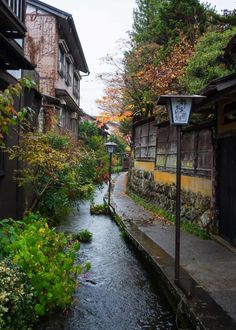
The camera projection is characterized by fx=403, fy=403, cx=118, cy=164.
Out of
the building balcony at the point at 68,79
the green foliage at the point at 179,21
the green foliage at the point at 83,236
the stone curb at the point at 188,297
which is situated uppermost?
the green foliage at the point at 179,21

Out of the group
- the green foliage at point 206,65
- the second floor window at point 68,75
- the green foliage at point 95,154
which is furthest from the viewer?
the second floor window at point 68,75

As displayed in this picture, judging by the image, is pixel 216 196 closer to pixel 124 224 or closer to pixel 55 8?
pixel 124 224

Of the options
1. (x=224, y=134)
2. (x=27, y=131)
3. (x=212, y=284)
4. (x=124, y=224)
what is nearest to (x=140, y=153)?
(x=124, y=224)

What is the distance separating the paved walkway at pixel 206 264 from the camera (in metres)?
5.43

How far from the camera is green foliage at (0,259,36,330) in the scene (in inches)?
182

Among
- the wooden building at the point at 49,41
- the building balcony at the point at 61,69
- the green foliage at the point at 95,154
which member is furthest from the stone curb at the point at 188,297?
the building balcony at the point at 61,69

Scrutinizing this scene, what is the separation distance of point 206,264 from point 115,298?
6.46ft


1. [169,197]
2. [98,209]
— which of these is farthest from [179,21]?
[98,209]

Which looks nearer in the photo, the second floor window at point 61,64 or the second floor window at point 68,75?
the second floor window at point 61,64

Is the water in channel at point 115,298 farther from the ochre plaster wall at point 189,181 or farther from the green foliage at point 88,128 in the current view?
the green foliage at point 88,128

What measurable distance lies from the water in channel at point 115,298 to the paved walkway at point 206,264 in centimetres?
51

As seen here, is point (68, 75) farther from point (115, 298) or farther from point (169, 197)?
point (115, 298)

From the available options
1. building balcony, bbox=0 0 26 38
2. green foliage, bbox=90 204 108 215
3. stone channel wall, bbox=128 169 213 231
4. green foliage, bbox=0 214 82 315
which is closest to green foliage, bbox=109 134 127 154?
stone channel wall, bbox=128 169 213 231

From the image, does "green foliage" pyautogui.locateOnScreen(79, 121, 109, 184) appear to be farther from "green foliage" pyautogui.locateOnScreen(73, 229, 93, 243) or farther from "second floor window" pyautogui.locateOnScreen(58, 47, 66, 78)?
"second floor window" pyautogui.locateOnScreen(58, 47, 66, 78)
